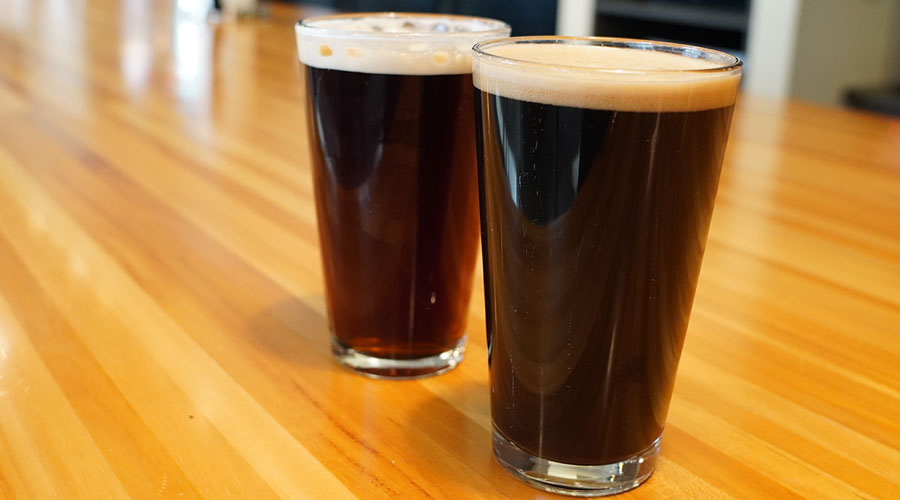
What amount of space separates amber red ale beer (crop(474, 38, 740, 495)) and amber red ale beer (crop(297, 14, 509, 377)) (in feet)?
0.26

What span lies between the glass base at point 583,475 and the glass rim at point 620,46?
→ 0.65 feet

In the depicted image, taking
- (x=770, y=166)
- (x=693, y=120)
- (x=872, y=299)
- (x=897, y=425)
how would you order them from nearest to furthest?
(x=693, y=120)
(x=897, y=425)
(x=872, y=299)
(x=770, y=166)

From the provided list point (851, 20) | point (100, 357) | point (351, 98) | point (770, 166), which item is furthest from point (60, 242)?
point (851, 20)

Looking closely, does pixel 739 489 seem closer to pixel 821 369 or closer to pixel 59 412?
pixel 821 369

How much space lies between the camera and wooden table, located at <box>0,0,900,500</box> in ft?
1.50

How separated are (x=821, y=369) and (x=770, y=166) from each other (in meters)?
0.52

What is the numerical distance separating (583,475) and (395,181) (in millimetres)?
211

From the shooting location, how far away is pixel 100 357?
1.86 ft

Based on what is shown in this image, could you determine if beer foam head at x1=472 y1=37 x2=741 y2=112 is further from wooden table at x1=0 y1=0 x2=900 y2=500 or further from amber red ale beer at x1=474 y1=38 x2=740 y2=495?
wooden table at x1=0 y1=0 x2=900 y2=500

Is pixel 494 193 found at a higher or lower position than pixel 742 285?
higher

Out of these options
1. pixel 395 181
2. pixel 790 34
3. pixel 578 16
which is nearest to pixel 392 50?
pixel 395 181

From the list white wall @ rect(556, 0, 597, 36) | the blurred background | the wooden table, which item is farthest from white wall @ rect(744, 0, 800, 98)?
the wooden table

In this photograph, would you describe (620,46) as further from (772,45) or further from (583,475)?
(772,45)

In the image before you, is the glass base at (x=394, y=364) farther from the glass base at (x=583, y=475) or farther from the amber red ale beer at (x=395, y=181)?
the glass base at (x=583, y=475)
